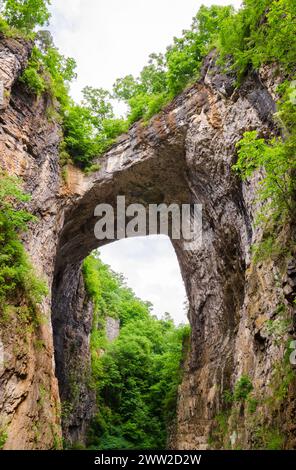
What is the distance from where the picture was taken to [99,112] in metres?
15.6

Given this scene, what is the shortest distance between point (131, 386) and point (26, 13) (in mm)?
16545

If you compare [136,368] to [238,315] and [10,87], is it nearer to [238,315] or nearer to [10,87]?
[238,315]

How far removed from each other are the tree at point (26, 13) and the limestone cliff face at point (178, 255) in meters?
2.01

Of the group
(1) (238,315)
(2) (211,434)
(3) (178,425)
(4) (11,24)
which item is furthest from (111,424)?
(4) (11,24)

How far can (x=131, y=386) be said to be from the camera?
59.2 ft

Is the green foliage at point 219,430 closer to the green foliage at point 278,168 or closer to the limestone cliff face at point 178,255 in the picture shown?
the limestone cliff face at point 178,255

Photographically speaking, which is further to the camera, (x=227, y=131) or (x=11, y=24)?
(x=11, y=24)

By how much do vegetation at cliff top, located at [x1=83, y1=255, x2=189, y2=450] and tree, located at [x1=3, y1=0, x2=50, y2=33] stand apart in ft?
33.1

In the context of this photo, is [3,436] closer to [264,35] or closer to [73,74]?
[264,35]

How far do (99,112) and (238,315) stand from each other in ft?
34.5

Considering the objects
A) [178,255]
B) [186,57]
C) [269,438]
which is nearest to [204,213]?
[178,255]

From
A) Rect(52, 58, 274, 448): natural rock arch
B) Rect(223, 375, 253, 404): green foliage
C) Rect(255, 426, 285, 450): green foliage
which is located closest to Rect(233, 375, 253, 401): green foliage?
Rect(223, 375, 253, 404): green foliage

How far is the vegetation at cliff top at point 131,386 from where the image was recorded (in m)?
15.2
